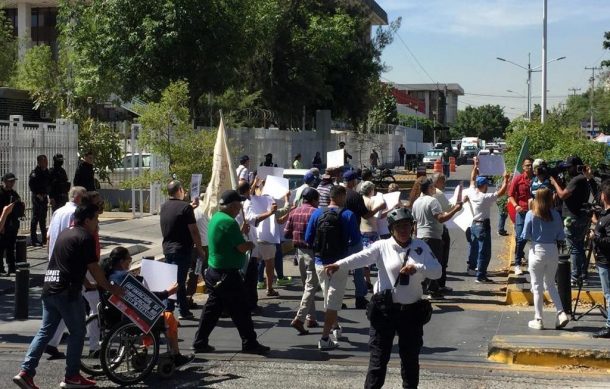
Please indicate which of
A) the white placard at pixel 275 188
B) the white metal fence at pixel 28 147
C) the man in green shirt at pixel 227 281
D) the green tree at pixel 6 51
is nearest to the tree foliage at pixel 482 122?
the green tree at pixel 6 51

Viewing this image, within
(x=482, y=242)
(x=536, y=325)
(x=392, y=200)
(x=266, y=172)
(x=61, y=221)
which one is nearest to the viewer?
(x=61, y=221)

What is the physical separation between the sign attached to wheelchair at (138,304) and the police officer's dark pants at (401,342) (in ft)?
7.65

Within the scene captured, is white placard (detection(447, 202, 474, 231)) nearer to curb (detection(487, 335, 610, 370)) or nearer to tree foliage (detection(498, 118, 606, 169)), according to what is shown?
curb (detection(487, 335, 610, 370))

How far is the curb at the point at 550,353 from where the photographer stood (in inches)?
338

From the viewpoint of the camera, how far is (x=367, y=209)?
11.8 m

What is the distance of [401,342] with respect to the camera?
22.1ft

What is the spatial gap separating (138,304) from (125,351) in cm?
49

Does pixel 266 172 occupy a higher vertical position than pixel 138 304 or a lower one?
higher

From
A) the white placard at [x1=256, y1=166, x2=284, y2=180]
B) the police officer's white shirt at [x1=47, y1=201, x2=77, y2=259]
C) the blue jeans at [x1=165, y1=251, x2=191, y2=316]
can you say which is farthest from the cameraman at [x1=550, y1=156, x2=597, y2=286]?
the police officer's white shirt at [x1=47, y1=201, x2=77, y2=259]

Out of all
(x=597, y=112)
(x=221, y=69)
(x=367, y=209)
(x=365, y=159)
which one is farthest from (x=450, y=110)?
(x=367, y=209)

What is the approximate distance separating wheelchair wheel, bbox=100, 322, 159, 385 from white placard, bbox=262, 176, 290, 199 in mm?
4501

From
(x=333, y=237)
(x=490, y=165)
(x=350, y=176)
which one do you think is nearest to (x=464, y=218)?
(x=490, y=165)

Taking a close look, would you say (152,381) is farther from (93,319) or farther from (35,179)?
(35,179)

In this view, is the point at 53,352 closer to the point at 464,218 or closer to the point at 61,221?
the point at 61,221
